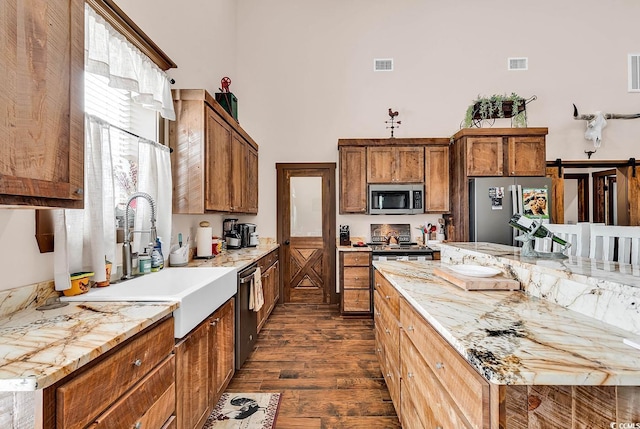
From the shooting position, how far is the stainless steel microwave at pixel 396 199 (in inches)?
175

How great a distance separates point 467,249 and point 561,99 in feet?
13.8

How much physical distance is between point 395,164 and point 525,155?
A: 1.70 metres

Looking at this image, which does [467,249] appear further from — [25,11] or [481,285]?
[25,11]

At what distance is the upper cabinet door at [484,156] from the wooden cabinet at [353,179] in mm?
1409

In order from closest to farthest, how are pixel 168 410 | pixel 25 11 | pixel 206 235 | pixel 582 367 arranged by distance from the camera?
pixel 582 367
pixel 25 11
pixel 168 410
pixel 206 235

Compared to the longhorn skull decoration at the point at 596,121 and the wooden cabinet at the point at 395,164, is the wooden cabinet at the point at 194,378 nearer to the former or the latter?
the wooden cabinet at the point at 395,164

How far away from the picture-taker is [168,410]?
1434mm

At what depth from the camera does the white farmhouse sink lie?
153 cm

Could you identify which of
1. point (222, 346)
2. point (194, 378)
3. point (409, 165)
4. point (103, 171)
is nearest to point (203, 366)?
point (194, 378)

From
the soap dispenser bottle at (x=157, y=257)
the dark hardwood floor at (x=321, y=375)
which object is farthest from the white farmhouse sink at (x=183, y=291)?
the dark hardwood floor at (x=321, y=375)

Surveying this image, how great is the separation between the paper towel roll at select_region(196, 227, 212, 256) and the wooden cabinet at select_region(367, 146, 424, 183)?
2373 mm

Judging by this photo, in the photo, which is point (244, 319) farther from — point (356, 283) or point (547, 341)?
point (547, 341)

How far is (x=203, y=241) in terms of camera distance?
122 inches

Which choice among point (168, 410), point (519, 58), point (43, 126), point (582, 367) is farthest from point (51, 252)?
point (519, 58)
